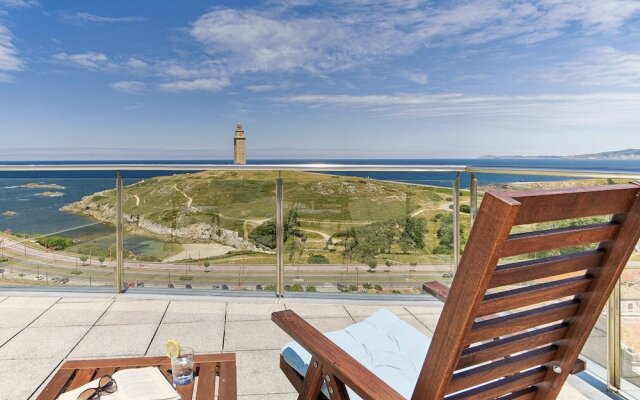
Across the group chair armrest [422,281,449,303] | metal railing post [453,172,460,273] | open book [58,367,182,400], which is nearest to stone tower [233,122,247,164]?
metal railing post [453,172,460,273]

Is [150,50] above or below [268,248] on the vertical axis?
above

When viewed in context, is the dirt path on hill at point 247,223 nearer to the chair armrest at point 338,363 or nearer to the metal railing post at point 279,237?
the metal railing post at point 279,237

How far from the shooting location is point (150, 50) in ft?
109

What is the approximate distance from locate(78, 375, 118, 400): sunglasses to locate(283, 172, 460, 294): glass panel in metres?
2.41

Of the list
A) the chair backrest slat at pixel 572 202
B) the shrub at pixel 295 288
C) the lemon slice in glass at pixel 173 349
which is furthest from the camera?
the shrub at pixel 295 288

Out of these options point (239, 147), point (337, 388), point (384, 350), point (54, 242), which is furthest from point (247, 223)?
point (239, 147)

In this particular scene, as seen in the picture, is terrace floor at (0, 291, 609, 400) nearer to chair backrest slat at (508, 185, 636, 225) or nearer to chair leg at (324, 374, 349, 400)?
chair leg at (324, 374, 349, 400)

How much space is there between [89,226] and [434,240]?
303 centimetres

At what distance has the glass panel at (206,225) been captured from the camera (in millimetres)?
3648

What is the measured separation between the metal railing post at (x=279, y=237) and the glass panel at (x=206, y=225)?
0.04 meters

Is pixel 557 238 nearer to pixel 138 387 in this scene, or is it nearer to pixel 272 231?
pixel 138 387

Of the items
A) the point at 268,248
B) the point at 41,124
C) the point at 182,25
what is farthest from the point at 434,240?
the point at 41,124

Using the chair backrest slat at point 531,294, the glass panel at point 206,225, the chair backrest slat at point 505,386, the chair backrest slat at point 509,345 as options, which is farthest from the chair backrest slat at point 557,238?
the glass panel at point 206,225

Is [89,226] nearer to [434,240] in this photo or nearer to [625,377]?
[434,240]
